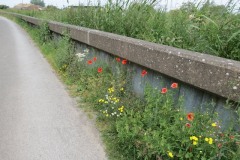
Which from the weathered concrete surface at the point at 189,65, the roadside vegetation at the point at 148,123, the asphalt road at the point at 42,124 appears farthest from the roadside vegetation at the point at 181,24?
the asphalt road at the point at 42,124

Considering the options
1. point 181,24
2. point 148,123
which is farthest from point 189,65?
point 181,24

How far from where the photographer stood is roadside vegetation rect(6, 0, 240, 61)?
282cm

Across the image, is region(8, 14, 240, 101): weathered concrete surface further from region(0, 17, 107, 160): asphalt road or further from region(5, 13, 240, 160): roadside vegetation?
region(0, 17, 107, 160): asphalt road

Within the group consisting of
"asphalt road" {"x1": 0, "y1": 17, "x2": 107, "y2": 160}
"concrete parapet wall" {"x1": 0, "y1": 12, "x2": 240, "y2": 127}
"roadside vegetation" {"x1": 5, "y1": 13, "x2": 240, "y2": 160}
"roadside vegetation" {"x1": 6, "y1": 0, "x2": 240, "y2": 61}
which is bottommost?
"asphalt road" {"x1": 0, "y1": 17, "x2": 107, "y2": 160}

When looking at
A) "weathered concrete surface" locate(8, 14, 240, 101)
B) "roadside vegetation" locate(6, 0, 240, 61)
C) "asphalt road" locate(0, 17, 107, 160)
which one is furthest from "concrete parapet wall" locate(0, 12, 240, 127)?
"asphalt road" locate(0, 17, 107, 160)

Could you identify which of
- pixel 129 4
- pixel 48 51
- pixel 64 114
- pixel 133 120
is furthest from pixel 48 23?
pixel 133 120

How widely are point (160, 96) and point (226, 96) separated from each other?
0.91m

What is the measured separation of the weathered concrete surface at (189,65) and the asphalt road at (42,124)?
1163 mm

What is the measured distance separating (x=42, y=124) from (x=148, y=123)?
5.31ft

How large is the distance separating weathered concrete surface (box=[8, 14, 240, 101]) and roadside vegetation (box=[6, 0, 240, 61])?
330 millimetres

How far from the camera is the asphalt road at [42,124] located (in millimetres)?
3018

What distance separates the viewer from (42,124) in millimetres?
3691

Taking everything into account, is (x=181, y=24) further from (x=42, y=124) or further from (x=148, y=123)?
(x=42, y=124)

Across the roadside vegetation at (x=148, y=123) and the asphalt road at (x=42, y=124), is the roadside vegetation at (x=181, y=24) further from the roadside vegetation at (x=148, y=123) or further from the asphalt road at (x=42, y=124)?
the asphalt road at (x=42, y=124)
